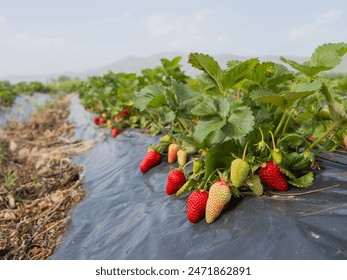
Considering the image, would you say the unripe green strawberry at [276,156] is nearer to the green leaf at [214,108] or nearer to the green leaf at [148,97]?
the green leaf at [214,108]

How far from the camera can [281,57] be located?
183 cm

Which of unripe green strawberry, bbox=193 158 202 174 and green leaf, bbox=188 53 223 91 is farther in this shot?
unripe green strawberry, bbox=193 158 202 174

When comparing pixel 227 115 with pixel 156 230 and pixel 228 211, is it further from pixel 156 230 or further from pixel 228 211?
pixel 156 230

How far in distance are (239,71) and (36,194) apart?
2.82 meters

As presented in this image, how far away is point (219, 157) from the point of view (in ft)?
6.71

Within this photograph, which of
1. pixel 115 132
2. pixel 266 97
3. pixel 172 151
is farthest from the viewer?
pixel 115 132

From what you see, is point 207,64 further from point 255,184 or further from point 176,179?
point 176,179

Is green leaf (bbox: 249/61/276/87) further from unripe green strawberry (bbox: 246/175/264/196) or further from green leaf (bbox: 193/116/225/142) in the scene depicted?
unripe green strawberry (bbox: 246/175/264/196)

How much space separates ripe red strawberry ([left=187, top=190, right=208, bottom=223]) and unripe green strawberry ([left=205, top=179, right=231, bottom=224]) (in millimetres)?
58

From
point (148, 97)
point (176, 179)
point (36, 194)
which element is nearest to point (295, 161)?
point (176, 179)

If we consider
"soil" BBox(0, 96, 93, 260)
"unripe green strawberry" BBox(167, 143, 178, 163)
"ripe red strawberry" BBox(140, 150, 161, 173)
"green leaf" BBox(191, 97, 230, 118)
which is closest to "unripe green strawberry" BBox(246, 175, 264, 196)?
"green leaf" BBox(191, 97, 230, 118)

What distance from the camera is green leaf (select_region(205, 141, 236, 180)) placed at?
2000 millimetres
